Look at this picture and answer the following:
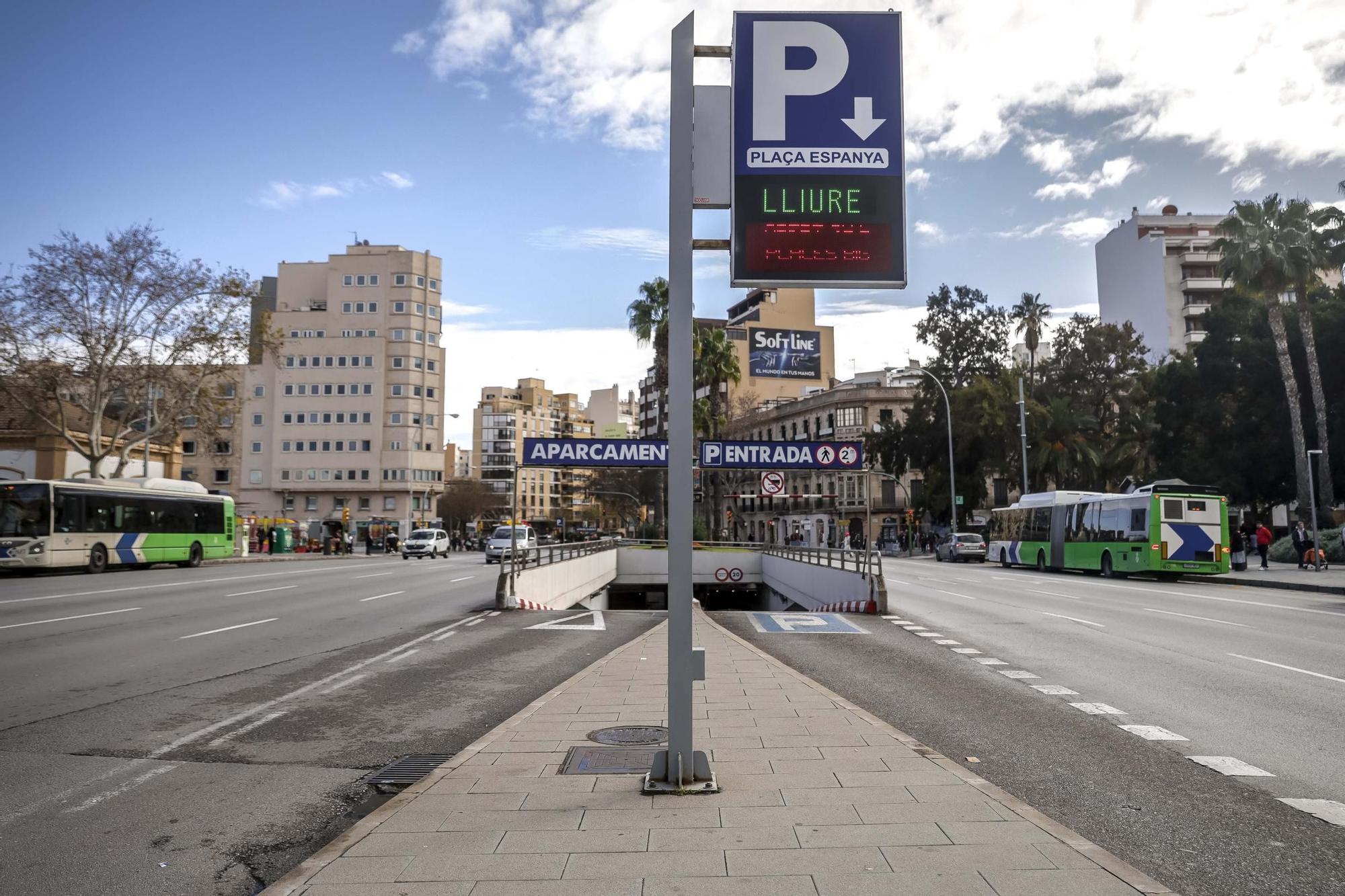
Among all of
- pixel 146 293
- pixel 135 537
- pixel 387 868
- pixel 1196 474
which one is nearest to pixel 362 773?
pixel 387 868

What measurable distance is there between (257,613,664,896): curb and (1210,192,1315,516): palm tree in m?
39.6

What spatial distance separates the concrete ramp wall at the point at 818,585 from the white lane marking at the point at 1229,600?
25.4ft

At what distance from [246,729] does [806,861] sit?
5368 millimetres

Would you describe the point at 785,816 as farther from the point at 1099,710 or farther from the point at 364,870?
the point at 1099,710

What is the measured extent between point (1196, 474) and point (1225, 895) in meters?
50.1

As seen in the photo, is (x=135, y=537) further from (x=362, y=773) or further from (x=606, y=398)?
(x=606, y=398)

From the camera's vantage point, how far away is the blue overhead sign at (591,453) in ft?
72.1

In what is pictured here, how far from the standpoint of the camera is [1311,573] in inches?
1222

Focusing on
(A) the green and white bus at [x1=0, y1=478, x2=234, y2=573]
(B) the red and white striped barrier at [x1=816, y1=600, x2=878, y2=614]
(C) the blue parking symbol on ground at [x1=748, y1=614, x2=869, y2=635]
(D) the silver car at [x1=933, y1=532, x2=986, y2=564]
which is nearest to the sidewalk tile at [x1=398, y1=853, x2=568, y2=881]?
(C) the blue parking symbol on ground at [x1=748, y1=614, x2=869, y2=635]

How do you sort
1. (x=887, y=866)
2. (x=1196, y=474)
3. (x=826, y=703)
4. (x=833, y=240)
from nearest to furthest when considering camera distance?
(x=887, y=866)
(x=833, y=240)
(x=826, y=703)
(x=1196, y=474)

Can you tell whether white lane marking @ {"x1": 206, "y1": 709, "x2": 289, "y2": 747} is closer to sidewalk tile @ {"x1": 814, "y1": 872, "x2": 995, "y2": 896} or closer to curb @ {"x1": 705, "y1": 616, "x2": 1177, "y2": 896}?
curb @ {"x1": 705, "y1": 616, "x2": 1177, "y2": 896}

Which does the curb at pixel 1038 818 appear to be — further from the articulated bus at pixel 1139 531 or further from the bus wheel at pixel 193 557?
the bus wheel at pixel 193 557

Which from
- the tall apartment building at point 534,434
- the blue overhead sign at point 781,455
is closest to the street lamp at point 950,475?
the blue overhead sign at point 781,455

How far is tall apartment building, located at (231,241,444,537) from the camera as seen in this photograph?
90625 millimetres
